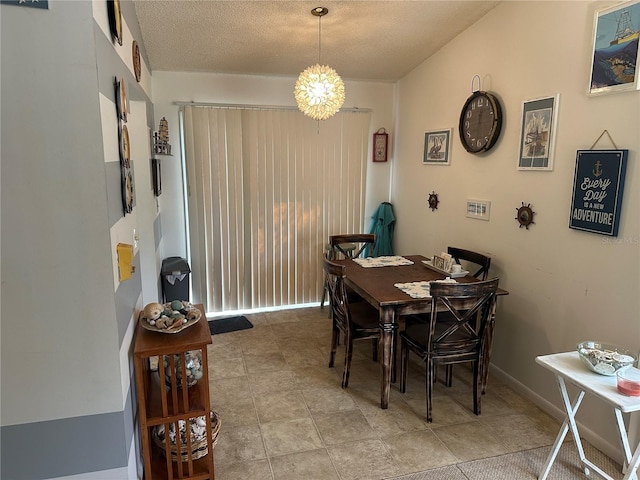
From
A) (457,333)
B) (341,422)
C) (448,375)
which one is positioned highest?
(457,333)

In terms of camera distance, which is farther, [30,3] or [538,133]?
[538,133]

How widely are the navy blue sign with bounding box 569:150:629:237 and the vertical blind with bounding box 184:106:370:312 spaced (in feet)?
7.88

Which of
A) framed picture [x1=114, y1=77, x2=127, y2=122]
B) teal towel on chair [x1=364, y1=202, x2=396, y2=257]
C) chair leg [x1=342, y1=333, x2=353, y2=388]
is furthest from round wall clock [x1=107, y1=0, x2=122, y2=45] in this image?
teal towel on chair [x1=364, y1=202, x2=396, y2=257]

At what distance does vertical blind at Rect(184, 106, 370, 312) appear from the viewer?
396cm

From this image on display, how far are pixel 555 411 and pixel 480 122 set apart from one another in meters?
2.05

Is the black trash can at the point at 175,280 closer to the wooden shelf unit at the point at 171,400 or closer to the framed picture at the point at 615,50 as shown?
the wooden shelf unit at the point at 171,400

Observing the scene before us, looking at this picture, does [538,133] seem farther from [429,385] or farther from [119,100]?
[119,100]

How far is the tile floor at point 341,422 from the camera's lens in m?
2.14

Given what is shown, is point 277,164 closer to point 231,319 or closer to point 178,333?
point 231,319

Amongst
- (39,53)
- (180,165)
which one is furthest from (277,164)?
(39,53)

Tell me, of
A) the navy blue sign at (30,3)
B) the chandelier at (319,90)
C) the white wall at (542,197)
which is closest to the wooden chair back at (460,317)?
the white wall at (542,197)

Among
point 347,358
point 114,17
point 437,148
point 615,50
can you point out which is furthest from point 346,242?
point 114,17

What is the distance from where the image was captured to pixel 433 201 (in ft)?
12.4

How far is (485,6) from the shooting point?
2889mm
